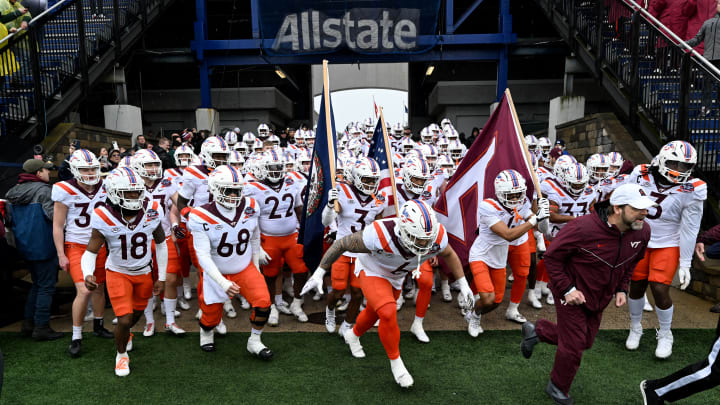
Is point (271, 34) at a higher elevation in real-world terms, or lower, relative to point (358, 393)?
higher

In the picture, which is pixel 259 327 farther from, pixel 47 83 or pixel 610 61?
pixel 610 61

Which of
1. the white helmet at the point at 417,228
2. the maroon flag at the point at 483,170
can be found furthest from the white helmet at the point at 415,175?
the white helmet at the point at 417,228

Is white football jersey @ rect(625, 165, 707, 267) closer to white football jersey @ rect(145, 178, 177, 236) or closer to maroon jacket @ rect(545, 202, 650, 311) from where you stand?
maroon jacket @ rect(545, 202, 650, 311)

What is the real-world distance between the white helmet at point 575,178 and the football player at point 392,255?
3.10m

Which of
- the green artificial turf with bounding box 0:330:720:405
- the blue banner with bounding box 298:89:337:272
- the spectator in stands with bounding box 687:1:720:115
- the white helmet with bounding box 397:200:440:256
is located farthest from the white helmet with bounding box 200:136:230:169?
the spectator in stands with bounding box 687:1:720:115

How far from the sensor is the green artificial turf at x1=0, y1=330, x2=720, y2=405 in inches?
177

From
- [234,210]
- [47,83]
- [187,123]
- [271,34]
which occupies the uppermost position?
[271,34]

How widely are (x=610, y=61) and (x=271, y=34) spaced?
37.6ft

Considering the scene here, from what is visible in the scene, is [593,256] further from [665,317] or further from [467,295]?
[665,317]

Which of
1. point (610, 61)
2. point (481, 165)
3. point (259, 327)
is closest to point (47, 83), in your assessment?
point (259, 327)

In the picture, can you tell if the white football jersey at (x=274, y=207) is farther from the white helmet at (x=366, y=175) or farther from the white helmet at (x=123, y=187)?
the white helmet at (x=123, y=187)

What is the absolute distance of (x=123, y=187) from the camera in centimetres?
482

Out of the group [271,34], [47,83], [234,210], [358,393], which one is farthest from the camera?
[271,34]

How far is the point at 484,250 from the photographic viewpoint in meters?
5.78
